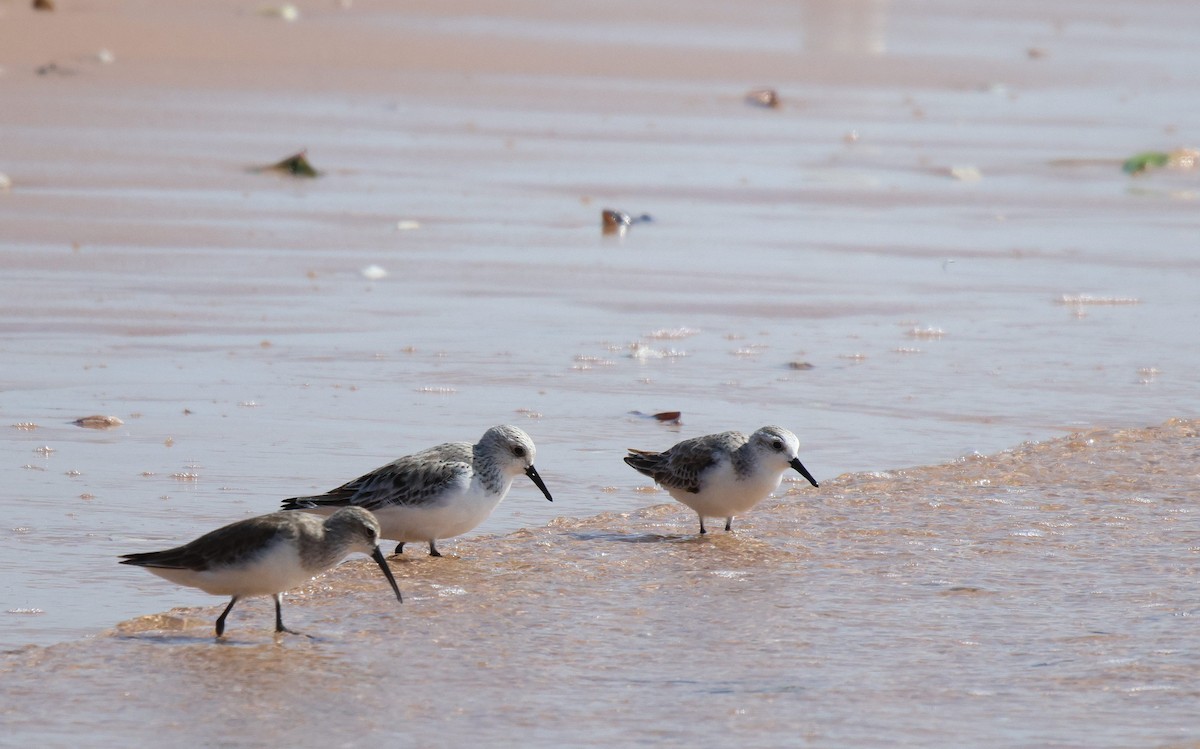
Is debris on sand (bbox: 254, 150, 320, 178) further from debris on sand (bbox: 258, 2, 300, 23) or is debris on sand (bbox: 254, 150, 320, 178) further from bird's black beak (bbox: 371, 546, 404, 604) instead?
bird's black beak (bbox: 371, 546, 404, 604)

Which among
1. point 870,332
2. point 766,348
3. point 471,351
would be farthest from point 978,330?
point 471,351

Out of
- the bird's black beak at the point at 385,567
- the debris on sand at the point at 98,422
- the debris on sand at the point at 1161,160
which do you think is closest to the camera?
the bird's black beak at the point at 385,567

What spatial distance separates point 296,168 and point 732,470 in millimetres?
9489

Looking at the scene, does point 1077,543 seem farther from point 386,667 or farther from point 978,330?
point 978,330

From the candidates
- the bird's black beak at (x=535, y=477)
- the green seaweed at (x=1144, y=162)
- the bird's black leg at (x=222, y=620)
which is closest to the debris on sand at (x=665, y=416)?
the bird's black beak at (x=535, y=477)

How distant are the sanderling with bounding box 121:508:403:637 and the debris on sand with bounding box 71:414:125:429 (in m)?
2.64

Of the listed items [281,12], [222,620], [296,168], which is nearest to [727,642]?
[222,620]

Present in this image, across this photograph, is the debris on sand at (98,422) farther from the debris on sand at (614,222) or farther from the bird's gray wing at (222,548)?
the debris on sand at (614,222)

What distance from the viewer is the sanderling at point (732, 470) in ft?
24.2

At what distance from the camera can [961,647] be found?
586 centimetres

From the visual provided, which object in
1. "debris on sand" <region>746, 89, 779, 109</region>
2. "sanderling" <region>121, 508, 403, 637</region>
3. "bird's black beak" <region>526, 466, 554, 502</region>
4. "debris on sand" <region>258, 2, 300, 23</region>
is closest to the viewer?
"sanderling" <region>121, 508, 403, 637</region>

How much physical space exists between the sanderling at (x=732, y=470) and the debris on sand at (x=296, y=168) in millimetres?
9109

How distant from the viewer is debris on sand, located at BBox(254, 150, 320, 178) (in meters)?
15.9

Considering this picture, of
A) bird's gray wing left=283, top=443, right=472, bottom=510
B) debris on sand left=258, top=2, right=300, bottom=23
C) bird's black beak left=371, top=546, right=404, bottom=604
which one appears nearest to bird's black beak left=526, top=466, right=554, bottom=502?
bird's gray wing left=283, top=443, right=472, bottom=510
